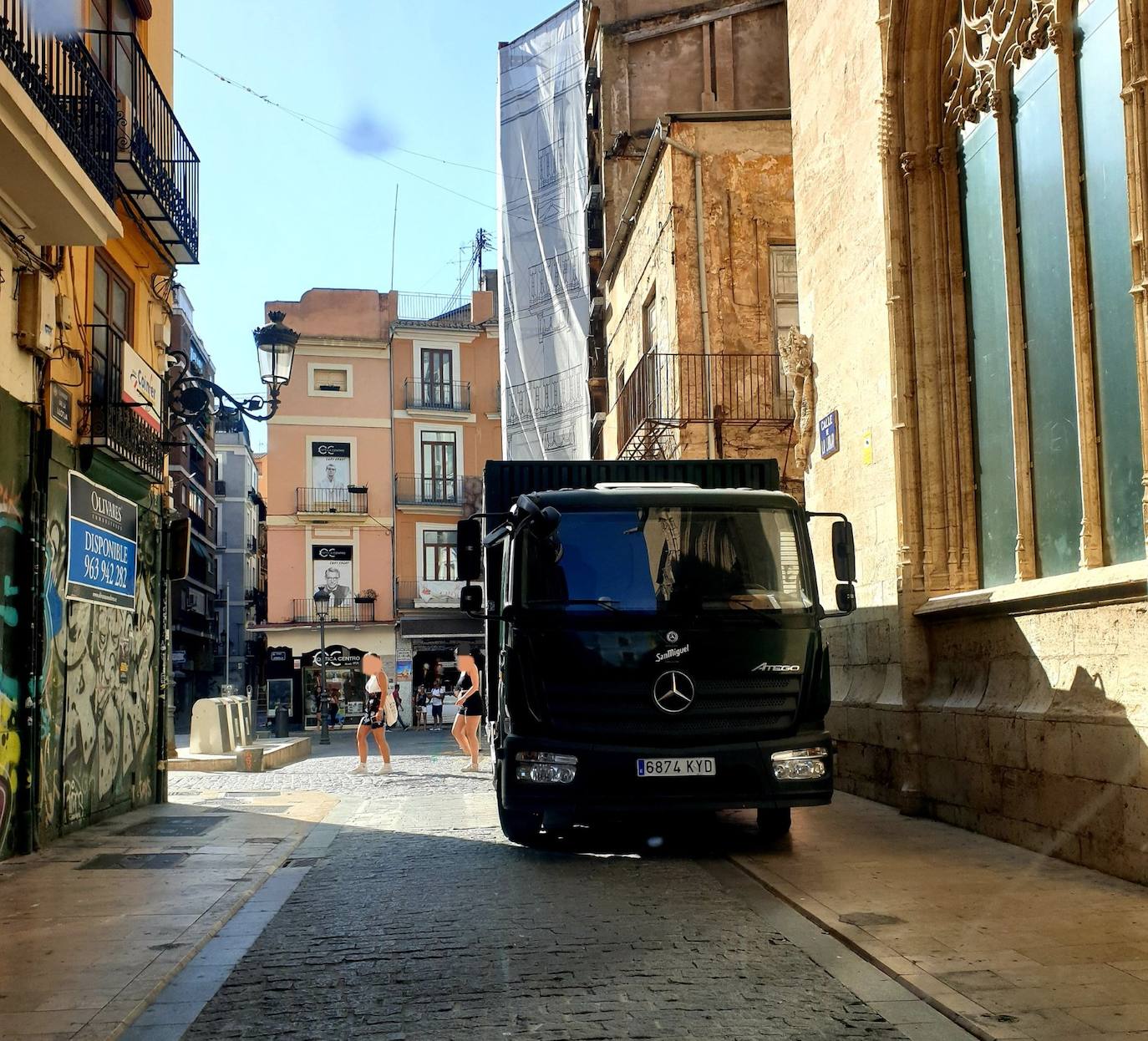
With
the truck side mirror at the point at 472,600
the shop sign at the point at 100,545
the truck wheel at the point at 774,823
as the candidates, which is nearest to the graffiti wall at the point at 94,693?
the shop sign at the point at 100,545

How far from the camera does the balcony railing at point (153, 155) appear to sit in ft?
40.8

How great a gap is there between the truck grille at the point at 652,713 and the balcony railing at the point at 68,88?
511 cm

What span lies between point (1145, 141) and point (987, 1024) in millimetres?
5280

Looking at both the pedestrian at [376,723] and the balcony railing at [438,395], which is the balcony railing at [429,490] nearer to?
the balcony railing at [438,395]

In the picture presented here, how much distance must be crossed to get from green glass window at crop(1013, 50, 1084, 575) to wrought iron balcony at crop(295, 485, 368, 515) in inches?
1620

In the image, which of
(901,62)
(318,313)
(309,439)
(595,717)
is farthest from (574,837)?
(318,313)

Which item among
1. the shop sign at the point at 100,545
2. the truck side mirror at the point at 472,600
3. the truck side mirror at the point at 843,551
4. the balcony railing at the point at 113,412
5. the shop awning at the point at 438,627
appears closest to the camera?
the truck side mirror at the point at 843,551

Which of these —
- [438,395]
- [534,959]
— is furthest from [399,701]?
[534,959]

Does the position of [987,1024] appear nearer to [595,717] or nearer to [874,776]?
[595,717]

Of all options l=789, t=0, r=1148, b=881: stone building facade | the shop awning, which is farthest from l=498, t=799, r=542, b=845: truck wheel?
the shop awning

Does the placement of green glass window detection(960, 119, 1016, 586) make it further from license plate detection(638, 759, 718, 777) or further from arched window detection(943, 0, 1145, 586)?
license plate detection(638, 759, 718, 777)

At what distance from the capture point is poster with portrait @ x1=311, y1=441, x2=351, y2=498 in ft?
164

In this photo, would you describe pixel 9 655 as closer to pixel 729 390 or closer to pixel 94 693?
pixel 94 693

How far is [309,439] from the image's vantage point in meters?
49.9
